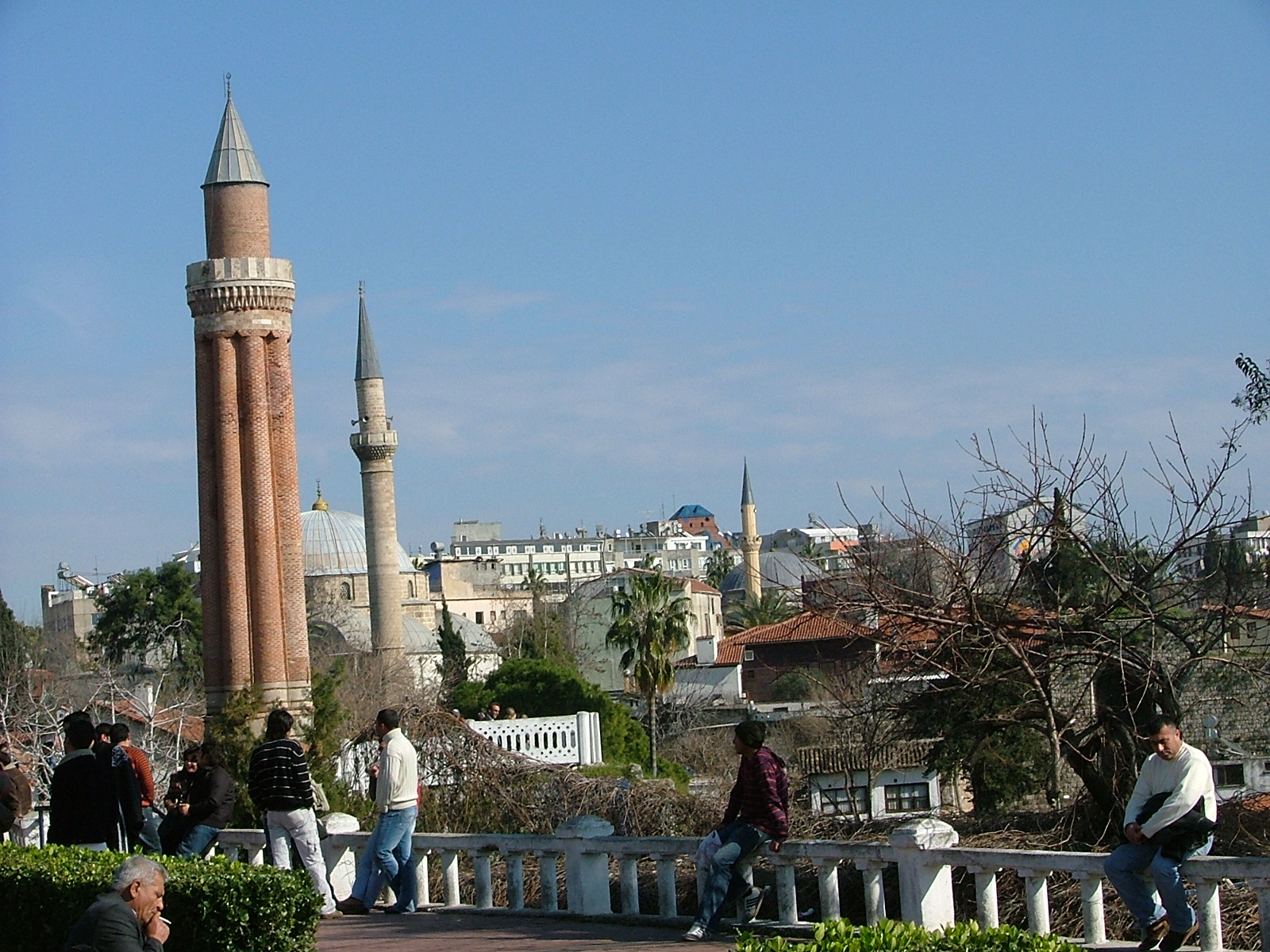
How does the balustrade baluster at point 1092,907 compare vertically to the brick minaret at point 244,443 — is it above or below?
below

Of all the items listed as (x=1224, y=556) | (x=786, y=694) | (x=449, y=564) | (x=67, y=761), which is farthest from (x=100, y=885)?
(x=449, y=564)

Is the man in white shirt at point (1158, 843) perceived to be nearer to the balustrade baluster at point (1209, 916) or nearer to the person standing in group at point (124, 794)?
the balustrade baluster at point (1209, 916)

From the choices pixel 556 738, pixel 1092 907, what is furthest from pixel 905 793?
pixel 1092 907

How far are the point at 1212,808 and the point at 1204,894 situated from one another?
453 millimetres

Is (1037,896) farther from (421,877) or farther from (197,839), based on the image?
(197,839)

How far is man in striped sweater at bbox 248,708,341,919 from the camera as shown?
11.2 metres

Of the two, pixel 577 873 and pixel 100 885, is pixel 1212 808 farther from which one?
pixel 100 885

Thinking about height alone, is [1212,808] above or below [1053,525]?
below

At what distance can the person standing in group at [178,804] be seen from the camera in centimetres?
1170

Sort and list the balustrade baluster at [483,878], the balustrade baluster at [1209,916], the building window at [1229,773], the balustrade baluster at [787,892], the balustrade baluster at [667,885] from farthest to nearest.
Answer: the building window at [1229,773] < the balustrade baluster at [483,878] < the balustrade baluster at [667,885] < the balustrade baluster at [787,892] < the balustrade baluster at [1209,916]

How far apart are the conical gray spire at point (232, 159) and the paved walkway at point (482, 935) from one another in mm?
22887

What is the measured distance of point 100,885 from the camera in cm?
915

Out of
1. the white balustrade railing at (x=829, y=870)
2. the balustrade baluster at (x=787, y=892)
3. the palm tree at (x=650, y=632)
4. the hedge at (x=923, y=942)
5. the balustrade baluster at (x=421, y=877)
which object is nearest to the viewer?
the hedge at (x=923, y=942)

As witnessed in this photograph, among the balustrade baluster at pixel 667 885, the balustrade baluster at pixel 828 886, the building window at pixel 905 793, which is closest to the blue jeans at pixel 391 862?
the balustrade baluster at pixel 667 885
